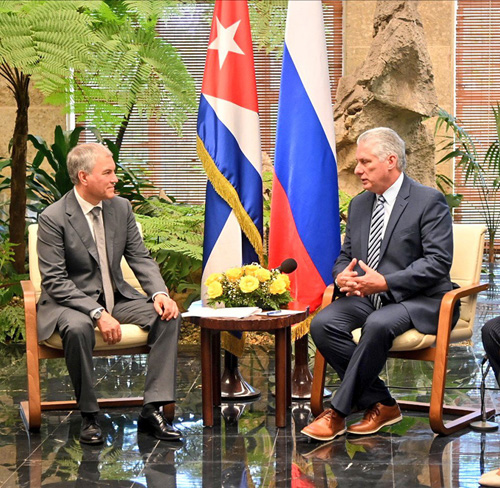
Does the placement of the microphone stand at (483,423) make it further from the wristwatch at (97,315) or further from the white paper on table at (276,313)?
the wristwatch at (97,315)

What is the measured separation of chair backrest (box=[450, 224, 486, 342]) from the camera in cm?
420

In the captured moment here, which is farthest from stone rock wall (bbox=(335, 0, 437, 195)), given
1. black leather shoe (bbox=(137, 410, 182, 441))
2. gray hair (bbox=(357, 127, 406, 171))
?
black leather shoe (bbox=(137, 410, 182, 441))

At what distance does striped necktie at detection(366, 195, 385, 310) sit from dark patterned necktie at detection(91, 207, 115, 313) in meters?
1.27

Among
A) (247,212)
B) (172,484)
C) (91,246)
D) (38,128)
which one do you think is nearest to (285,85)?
(247,212)

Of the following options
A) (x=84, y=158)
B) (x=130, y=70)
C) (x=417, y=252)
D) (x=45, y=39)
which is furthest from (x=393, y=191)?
(x=130, y=70)

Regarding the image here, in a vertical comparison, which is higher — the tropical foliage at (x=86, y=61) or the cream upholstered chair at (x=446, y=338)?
the tropical foliage at (x=86, y=61)

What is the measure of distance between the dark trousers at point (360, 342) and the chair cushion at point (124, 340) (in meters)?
0.81

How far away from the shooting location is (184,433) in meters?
4.01

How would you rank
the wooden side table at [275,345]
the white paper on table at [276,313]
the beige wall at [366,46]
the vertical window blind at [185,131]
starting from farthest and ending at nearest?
the vertical window blind at [185,131]
the beige wall at [366,46]
the white paper on table at [276,313]
the wooden side table at [275,345]

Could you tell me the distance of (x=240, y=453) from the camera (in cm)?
371

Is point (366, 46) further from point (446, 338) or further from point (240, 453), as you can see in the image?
point (240, 453)

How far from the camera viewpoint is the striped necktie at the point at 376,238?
4160 mm

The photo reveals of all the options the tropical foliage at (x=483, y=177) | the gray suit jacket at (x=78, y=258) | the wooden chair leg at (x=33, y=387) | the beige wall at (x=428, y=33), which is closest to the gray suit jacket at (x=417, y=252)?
the gray suit jacket at (x=78, y=258)

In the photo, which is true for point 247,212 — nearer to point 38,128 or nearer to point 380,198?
point 380,198
